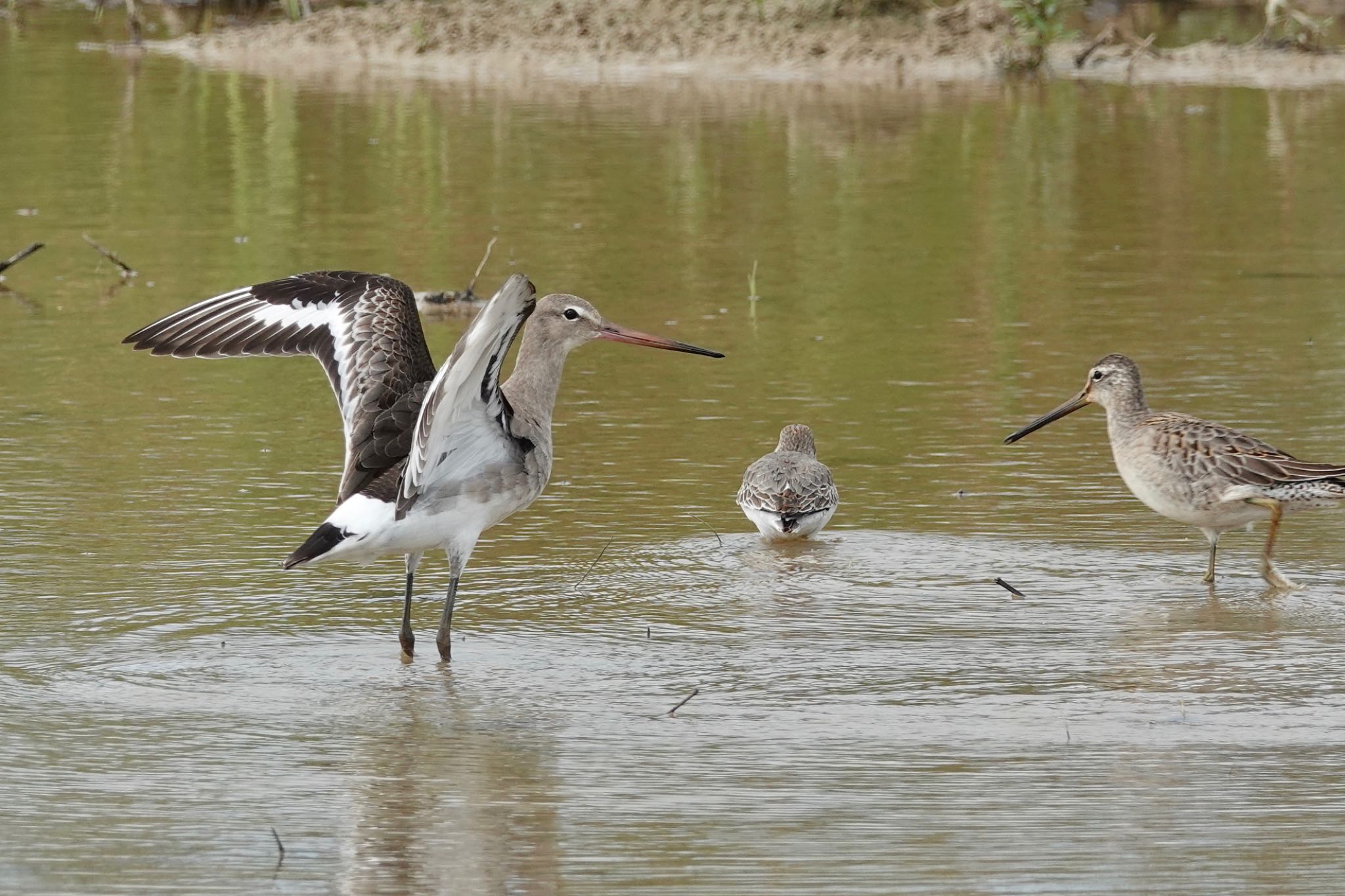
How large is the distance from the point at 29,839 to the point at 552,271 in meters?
9.38

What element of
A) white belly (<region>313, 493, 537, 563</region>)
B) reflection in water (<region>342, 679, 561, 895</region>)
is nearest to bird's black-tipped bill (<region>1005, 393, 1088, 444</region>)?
white belly (<region>313, 493, 537, 563</region>)

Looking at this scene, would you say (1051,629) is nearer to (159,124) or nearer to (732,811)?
(732,811)

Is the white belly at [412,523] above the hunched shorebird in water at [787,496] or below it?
above

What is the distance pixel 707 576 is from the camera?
29.4 ft

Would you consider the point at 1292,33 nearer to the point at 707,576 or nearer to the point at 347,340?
the point at 707,576

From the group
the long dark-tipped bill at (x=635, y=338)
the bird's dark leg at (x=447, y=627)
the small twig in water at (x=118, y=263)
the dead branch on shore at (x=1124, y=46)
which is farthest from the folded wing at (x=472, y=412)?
the dead branch on shore at (x=1124, y=46)

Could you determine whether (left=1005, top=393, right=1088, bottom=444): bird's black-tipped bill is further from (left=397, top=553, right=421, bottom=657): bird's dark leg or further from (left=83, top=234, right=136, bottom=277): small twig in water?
(left=83, top=234, right=136, bottom=277): small twig in water

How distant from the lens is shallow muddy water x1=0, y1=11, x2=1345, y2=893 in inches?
235

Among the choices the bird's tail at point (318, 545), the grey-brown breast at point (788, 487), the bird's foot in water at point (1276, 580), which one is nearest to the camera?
the bird's tail at point (318, 545)

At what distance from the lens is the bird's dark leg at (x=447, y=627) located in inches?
303

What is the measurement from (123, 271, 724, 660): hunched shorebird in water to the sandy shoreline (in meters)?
17.1

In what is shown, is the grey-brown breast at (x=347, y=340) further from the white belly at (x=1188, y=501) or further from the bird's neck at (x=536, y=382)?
the white belly at (x=1188, y=501)

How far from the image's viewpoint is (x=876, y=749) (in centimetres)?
670

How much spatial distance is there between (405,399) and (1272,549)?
11.5ft
